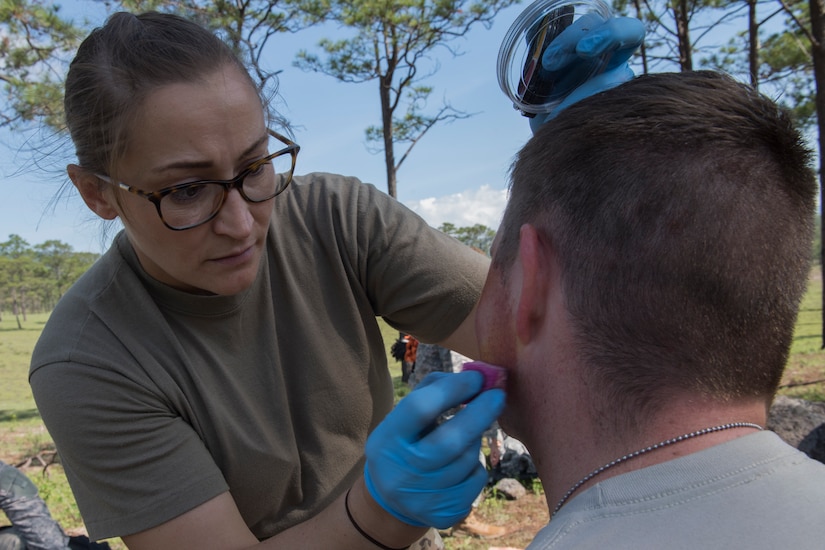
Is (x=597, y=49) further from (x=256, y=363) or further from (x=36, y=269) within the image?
(x=36, y=269)

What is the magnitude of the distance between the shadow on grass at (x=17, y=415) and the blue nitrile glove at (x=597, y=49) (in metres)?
10.8

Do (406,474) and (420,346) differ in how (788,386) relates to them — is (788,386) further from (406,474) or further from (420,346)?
(406,474)

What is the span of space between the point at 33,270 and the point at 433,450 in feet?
132

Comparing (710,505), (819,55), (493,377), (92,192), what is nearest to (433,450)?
(493,377)

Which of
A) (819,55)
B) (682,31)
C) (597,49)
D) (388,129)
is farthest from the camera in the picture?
(388,129)

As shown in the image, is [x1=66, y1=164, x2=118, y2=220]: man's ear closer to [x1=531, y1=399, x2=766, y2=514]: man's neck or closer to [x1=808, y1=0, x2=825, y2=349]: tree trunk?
[x1=531, y1=399, x2=766, y2=514]: man's neck

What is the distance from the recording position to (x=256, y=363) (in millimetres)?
1681

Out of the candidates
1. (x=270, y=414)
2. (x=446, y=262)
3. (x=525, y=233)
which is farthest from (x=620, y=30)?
(x=270, y=414)

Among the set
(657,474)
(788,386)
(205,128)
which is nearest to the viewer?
(657,474)

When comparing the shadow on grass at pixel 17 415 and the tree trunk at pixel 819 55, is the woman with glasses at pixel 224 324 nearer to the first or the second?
the tree trunk at pixel 819 55

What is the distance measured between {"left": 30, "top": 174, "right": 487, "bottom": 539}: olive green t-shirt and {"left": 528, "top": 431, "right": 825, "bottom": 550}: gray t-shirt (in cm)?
91

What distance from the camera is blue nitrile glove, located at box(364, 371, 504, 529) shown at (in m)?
1.13

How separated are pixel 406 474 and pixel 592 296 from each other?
460mm

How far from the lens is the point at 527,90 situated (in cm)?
152
